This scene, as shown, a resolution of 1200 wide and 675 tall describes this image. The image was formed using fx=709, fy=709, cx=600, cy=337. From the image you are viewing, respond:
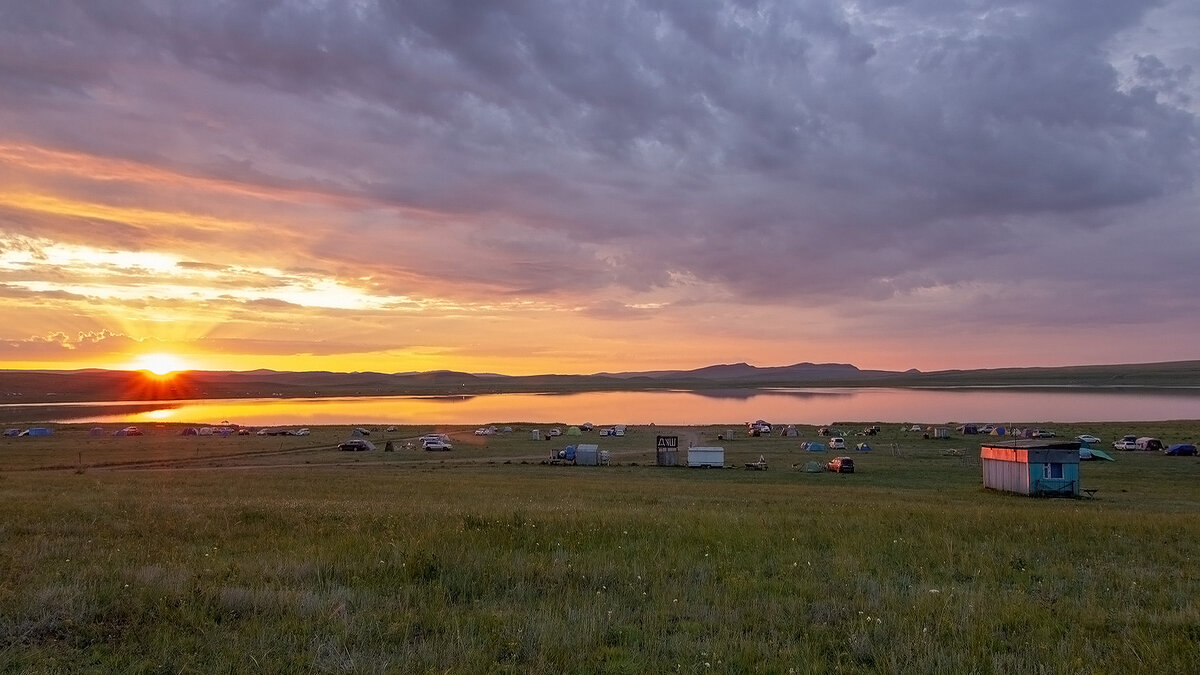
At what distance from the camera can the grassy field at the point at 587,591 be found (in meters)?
6.04

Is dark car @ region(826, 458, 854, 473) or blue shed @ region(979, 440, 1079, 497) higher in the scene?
blue shed @ region(979, 440, 1079, 497)

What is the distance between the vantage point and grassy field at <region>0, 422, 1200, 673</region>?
6043mm

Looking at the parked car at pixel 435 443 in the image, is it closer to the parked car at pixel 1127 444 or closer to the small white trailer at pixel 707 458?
the small white trailer at pixel 707 458

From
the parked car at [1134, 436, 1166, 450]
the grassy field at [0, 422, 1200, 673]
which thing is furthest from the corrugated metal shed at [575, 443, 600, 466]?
the parked car at [1134, 436, 1166, 450]

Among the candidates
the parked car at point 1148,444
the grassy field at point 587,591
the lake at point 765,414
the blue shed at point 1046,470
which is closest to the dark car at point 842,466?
the blue shed at point 1046,470

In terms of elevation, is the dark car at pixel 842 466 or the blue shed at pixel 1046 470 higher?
the blue shed at pixel 1046 470

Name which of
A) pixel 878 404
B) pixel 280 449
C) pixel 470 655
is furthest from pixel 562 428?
pixel 878 404

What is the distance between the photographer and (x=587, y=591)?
26.7 ft

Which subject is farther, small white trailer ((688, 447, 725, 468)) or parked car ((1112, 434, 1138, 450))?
parked car ((1112, 434, 1138, 450))

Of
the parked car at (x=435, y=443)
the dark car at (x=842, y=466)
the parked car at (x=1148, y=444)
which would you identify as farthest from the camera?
the parked car at (x=435, y=443)

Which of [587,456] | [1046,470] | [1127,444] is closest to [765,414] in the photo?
[1127,444]

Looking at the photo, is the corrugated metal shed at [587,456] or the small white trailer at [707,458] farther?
the corrugated metal shed at [587,456]

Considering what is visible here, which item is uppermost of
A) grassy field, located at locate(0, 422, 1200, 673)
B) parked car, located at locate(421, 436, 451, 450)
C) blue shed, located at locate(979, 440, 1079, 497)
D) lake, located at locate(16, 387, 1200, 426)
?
grassy field, located at locate(0, 422, 1200, 673)

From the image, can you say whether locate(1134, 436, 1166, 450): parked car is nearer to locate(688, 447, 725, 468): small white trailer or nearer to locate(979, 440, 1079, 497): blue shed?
locate(979, 440, 1079, 497): blue shed
